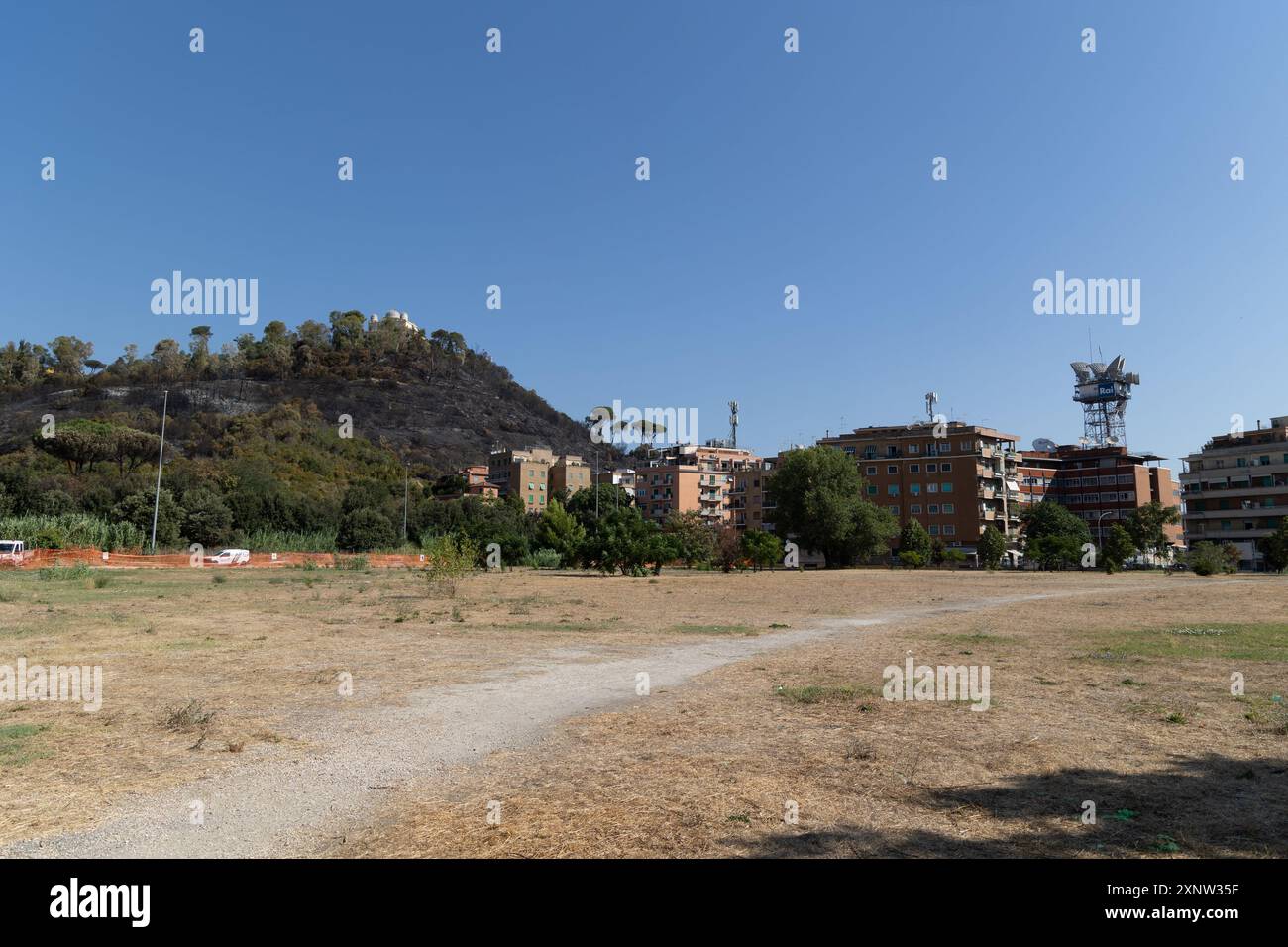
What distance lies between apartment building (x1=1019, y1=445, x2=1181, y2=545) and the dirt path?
140 meters

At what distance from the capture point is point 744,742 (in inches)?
350

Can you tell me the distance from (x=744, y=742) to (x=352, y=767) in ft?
14.0

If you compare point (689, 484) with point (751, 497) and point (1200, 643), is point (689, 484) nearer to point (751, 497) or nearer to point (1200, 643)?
point (751, 497)

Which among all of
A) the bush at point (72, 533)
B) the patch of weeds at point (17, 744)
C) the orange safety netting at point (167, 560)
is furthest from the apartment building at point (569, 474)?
the patch of weeds at point (17, 744)

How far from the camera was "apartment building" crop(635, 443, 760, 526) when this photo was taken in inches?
6068

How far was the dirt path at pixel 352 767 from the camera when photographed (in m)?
5.60

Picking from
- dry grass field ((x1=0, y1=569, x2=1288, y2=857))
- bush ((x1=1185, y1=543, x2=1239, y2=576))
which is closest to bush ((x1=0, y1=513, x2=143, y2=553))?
dry grass field ((x1=0, y1=569, x2=1288, y2=857))

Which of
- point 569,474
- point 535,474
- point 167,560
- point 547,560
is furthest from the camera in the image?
point 569,474

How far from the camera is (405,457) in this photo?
590 feet

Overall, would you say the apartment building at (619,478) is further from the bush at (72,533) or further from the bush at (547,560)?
the bush at (72,533)

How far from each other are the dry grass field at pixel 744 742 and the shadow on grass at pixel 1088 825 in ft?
0.09

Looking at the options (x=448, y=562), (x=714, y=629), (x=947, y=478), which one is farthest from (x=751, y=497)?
(x=714, y=629)
